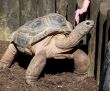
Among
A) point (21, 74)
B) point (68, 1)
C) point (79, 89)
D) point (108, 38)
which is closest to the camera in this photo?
point (108, 38)

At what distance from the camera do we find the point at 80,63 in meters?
6.18

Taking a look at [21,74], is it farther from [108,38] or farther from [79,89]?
[108,38]

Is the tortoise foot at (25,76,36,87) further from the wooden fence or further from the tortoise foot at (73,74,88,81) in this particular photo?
the wooden fence

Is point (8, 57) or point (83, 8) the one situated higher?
point (83, 8)

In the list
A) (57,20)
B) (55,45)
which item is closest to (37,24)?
(57,20)

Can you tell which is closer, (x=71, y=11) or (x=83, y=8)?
(x=83, y=8)

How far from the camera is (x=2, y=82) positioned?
613cm

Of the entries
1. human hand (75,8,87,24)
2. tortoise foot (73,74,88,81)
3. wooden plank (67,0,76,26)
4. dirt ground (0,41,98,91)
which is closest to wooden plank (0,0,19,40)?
dirt ground (0,41,98,91)

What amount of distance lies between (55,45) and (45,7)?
48.6 inches

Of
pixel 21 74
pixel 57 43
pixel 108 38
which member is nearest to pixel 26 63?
pixel 21 74

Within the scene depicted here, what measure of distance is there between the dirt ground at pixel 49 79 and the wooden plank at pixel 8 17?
1.98 ft

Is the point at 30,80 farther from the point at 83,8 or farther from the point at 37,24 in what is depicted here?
the point at 83,8

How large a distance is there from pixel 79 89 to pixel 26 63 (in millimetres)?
1118

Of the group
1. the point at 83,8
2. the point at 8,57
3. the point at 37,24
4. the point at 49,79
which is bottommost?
the point at 49,79
